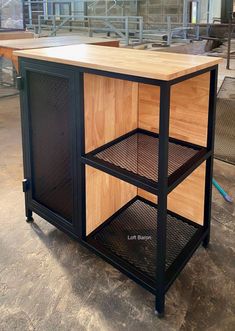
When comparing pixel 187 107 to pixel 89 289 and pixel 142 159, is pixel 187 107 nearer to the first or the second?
pixel 142 159

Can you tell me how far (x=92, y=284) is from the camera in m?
1.60

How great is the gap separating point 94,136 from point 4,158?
151cm

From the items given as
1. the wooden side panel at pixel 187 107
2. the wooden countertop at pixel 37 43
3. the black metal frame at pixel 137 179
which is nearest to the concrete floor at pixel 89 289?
the black metal frame at pixel 137 179

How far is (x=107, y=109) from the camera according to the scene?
5.64 ft

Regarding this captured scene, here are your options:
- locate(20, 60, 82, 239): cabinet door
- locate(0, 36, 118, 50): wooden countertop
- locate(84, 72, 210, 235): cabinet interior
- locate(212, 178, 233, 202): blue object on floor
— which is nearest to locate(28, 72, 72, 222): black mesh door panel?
locate(20, 60, 82, 239): cabinet door

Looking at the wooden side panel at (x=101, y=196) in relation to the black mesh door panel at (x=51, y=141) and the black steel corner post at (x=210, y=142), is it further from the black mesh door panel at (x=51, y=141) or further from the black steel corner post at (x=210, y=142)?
the black steel corner post at (x=210, y=142)

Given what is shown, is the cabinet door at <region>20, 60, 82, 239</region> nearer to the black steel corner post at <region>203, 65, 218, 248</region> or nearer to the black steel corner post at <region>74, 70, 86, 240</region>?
the black steel corner post at <region>74, 70, 86, 240</region>

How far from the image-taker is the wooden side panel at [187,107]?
1634mm

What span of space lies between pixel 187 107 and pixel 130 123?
13.7 inches

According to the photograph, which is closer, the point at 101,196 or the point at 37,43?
the point at 101,196

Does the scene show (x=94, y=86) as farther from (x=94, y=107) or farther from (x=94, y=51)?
(x=94, y=51)

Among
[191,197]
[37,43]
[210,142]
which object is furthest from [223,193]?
[37,43]

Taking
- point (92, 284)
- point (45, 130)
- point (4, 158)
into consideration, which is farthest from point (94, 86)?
point (4, 158)

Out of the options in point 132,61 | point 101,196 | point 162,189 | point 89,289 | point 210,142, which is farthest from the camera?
point 101,196
